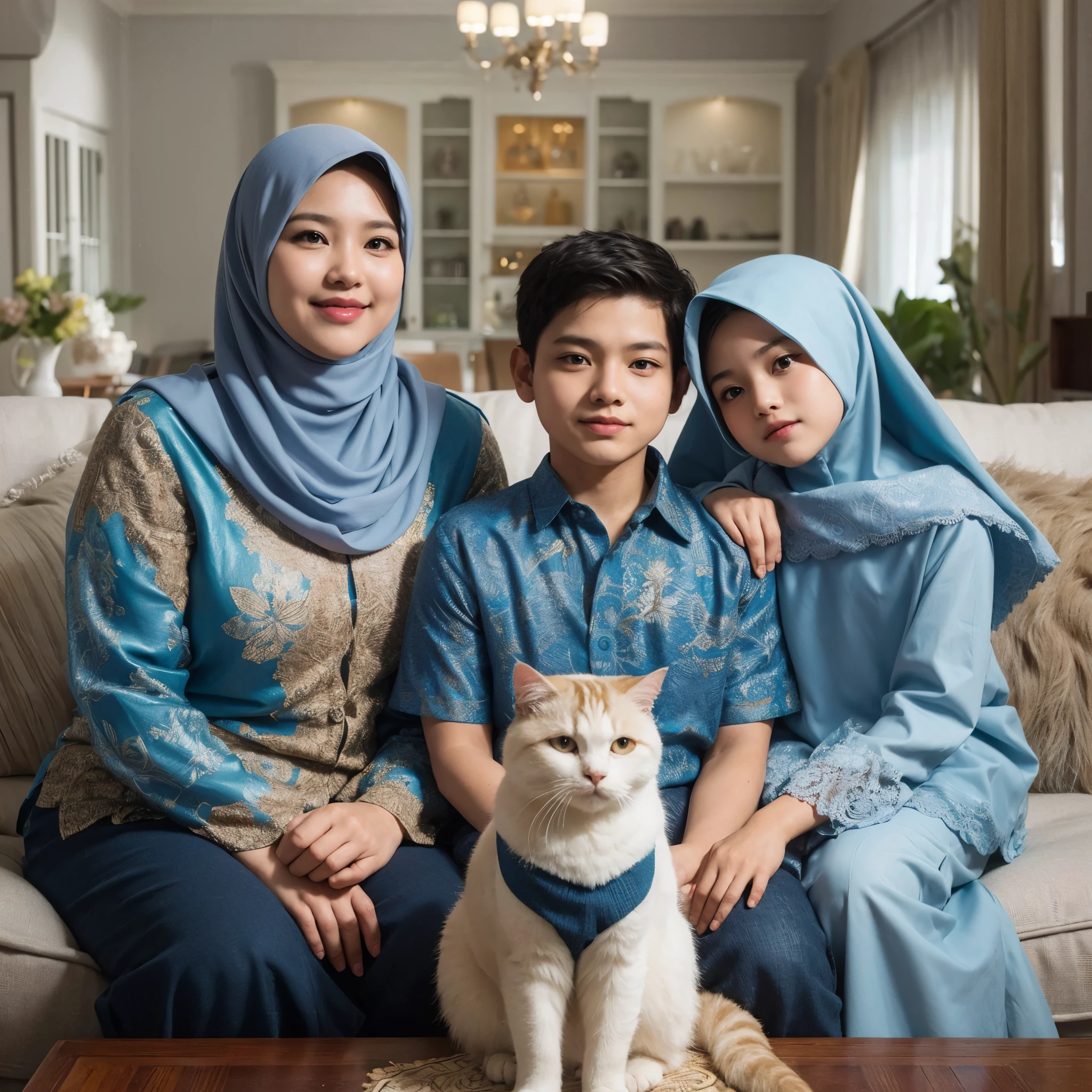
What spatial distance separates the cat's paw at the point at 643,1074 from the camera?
3.09 ft

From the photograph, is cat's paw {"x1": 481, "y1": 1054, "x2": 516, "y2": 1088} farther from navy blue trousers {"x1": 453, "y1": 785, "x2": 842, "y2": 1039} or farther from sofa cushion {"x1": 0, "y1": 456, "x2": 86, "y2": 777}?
sofa cushion {"x1": 0, "y1": 456, "x2": 86, "y2": 777}

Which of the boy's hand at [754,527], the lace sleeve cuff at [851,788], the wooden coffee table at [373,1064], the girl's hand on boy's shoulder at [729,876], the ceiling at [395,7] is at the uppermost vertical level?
the ceiling at [395,7]

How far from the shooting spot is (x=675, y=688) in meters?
1.32

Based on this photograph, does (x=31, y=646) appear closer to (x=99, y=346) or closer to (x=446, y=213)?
(x=99, y=346)

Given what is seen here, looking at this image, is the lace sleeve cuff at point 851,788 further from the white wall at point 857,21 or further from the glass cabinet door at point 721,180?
the glass cabinet door at point 721,180

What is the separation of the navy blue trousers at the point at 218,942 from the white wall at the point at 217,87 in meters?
Answer: 6.29

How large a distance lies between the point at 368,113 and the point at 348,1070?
22.7ft

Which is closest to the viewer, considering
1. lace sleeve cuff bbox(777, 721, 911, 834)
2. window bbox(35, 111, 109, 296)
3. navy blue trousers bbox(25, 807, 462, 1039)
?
navy blue trousers bbox(25, 807, 462, 1039)

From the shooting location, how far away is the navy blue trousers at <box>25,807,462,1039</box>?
1106 millimetres

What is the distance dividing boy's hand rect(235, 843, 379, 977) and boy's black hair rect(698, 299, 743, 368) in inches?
30.3

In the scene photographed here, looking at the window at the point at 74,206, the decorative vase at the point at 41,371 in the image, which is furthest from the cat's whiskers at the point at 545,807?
the window at the point at 74,206

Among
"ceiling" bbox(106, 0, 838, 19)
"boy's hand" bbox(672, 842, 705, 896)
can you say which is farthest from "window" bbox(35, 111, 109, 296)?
"boy's hand" bbox(672, 842, 705, 896)

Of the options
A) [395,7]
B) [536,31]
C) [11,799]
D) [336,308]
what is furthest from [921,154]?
[11,799]

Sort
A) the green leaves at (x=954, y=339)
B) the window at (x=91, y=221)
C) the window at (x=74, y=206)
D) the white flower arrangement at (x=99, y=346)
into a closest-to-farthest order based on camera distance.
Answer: the white flower arrangement at (x=99, y=346) → the green leaves at (x=954, y=339) → the window at (x=74, y=206) → the window at (x=91, y=221)
